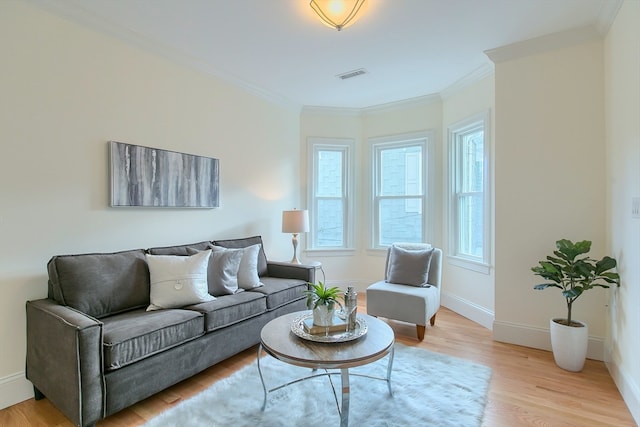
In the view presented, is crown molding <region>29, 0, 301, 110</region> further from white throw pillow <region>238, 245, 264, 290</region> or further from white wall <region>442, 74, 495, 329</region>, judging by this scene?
white wall <region>442, 74, 495, 329</region>

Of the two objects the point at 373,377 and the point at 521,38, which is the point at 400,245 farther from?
the point at 521,38

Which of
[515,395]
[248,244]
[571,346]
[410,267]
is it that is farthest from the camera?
[248,244]

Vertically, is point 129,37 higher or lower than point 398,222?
higher

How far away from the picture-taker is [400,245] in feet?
12.6

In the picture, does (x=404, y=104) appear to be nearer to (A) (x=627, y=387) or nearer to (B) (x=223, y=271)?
(B) (x=223, y=271)

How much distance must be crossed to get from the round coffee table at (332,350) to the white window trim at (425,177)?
2575 millimetres

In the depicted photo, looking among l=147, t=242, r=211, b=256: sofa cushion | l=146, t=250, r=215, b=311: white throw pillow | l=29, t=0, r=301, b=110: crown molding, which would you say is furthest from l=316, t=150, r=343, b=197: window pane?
l=146, t=250, r=215, b=311: white throw pillow

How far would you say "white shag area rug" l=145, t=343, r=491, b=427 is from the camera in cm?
191

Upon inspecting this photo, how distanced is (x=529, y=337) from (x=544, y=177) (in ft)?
4.70

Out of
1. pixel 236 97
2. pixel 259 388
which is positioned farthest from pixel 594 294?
pixel 236 97

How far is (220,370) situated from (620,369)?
283cm

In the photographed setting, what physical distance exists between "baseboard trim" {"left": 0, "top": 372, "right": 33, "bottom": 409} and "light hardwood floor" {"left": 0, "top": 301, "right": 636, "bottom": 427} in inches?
2.0

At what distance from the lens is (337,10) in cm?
233

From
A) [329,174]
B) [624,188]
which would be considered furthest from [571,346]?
[329,174]
